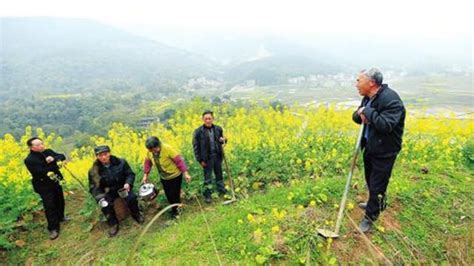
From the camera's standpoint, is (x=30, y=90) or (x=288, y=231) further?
(x=30, y=90)

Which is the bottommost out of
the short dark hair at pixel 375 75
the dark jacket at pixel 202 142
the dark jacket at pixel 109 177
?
the dark jacket at pixel 109 177

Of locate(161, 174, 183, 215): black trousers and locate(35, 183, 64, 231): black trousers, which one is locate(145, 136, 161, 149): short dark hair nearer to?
locate(161, 174, 183, 215): black trousers

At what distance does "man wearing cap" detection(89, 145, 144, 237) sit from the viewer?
5.01 m

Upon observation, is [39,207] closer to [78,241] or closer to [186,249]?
[78,241]

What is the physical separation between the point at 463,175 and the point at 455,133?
2.02m

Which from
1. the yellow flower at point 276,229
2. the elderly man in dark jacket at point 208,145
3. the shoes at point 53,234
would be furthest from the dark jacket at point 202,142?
the shoes at point 53,234

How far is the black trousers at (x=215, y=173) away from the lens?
5625mm

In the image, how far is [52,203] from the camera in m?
5.23

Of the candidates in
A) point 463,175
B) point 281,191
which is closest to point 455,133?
point 463,175

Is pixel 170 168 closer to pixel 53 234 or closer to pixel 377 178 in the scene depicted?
pixel 53 234

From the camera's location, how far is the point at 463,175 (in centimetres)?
570

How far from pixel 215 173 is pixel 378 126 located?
3186mm

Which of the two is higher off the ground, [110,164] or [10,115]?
[110,164]

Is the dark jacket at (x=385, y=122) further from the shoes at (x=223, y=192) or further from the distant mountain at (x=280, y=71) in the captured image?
the distant mountain at (x=280, y=71)
